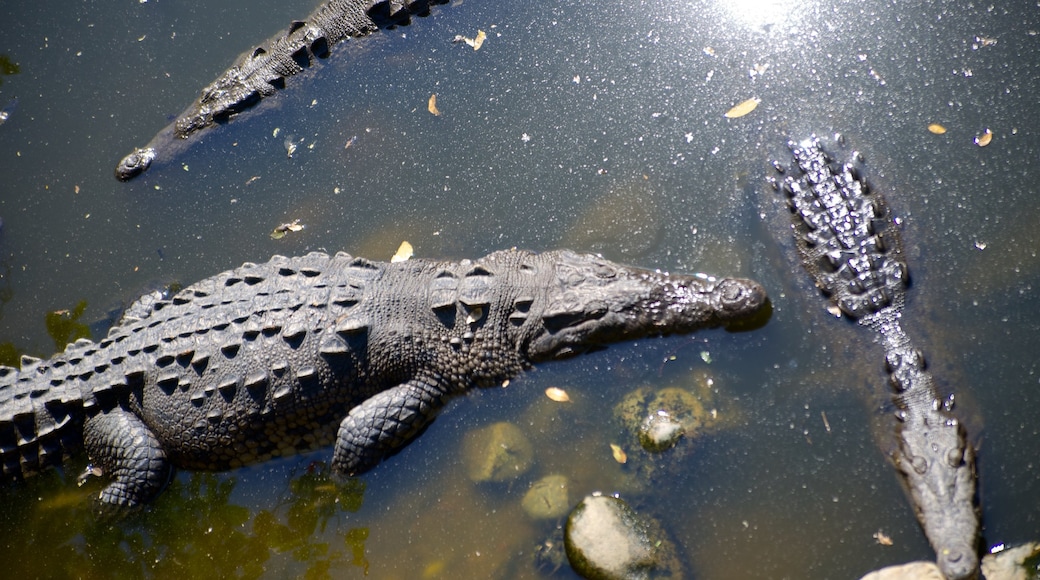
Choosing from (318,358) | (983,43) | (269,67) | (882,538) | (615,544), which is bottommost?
(882,538)

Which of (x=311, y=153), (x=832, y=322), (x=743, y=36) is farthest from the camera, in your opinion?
(x=311, y=153)

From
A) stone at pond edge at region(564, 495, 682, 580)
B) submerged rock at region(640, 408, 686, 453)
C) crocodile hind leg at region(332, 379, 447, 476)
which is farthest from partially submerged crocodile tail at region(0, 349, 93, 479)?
submerged rock at region(640, 408, 686, 453)

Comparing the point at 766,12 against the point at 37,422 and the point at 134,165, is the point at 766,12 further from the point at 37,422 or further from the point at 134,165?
the point at 37,422

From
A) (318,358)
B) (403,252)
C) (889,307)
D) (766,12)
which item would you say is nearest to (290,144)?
(403,252)

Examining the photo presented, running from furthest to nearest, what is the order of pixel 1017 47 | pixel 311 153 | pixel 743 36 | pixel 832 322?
pixel 311 153, pixel 743 36, pixel 1017 47, pixel 832 322

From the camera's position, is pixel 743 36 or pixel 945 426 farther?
pixel 743 36

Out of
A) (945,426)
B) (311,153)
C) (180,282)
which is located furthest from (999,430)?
(180,282)

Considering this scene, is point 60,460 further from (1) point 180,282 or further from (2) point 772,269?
(2) point 772,269
